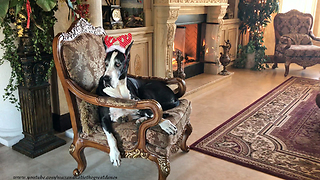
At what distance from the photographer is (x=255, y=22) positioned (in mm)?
5977

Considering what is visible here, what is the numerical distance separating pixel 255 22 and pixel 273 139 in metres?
3.66

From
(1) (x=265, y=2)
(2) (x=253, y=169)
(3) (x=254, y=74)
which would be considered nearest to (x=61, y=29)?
(2) (x=253, y=169)

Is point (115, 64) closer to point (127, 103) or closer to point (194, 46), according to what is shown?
point (127, 103)

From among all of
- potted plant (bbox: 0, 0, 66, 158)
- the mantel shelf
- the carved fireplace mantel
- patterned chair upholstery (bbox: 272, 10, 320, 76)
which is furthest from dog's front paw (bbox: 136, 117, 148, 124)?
patterned chair upholstery (bbox: 272, 10, 320, 76)

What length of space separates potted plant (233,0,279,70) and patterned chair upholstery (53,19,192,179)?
4240 millimetres

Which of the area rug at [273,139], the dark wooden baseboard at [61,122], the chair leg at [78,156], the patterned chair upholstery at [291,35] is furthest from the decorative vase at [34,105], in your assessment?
the patterned chair upholstery at [291,35]

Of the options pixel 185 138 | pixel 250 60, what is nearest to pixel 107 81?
pixel 185 138

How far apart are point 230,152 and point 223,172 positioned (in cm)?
35

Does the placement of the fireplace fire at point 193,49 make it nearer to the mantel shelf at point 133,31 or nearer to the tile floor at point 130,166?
the mantel shelf at point 133,31

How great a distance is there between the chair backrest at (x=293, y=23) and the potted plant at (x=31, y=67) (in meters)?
4.75

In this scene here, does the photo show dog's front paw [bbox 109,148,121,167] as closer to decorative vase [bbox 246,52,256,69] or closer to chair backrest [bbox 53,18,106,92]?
chair backrest [bbox 53,18,106,92]

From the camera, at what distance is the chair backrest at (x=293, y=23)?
5930mm

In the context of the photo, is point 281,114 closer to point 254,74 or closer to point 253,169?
point 253,169

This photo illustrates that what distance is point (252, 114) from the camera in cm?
359
